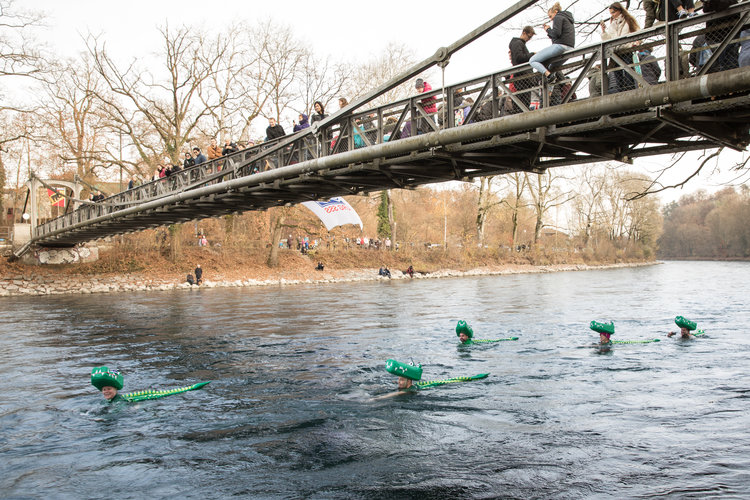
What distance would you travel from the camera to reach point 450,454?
7.45m

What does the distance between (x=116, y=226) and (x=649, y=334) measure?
2410cm

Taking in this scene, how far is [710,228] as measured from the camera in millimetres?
106812

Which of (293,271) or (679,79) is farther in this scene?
(293,271)

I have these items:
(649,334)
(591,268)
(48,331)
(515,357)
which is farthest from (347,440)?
(591,268)

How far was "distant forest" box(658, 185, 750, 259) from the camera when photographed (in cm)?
9338

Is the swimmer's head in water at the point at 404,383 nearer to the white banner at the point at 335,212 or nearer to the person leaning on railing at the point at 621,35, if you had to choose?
the person leaning on railing at the point at 621,35

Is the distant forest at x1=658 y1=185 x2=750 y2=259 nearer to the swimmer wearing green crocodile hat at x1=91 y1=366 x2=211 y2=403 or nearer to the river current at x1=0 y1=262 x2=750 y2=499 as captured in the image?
the river current at x1=0 y1=262 x2=750 y2=499

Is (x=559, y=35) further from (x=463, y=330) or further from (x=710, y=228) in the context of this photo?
(x=710, y=228)

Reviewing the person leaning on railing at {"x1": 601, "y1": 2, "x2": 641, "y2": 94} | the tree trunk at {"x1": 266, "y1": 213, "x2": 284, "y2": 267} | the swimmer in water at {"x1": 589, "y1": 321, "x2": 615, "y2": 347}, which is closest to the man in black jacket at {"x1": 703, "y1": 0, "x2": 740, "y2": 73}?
the person leaning on railing at {"x1": 601, "y1": 2, "x2": 641, "y2": 94}

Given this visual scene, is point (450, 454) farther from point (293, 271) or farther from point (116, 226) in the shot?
point (293, 271)

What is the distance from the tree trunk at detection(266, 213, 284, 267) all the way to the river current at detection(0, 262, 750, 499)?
78.0 ft

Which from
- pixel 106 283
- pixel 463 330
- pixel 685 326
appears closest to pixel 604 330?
pixel 685 326

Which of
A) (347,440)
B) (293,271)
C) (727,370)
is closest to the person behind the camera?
(347,440)

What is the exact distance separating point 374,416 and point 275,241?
35236 millimetres
